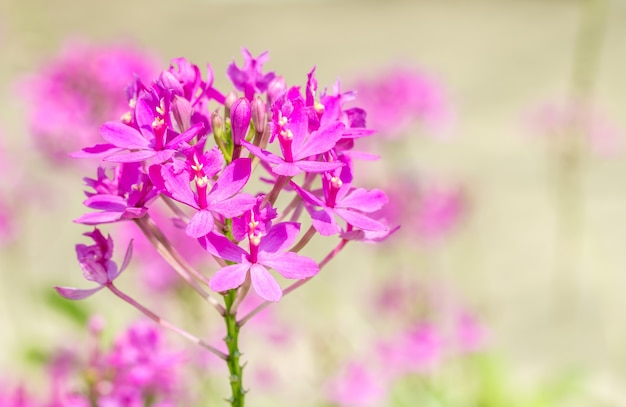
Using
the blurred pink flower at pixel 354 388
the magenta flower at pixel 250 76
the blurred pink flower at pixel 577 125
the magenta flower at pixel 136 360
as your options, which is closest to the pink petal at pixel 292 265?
the magenta flower at pixel 250 76

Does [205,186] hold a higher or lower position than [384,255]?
higher

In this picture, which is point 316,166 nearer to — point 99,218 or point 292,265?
point 292,265

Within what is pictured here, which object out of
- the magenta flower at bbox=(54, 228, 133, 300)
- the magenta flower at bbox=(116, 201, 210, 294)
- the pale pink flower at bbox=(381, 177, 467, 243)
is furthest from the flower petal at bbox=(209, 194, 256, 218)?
the pale pink flower at bbox=(381, 177, 467, 243)

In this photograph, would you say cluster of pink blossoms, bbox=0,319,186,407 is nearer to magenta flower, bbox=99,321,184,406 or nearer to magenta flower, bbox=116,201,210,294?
magenta flower, bbox=99,321,184,406

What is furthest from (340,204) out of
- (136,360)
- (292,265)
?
(136,360)

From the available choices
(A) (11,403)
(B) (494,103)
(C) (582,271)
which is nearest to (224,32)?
(B) (494,103)

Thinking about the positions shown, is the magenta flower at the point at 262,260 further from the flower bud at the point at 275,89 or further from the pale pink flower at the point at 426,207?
the pale pink flower at the point at 426,207
